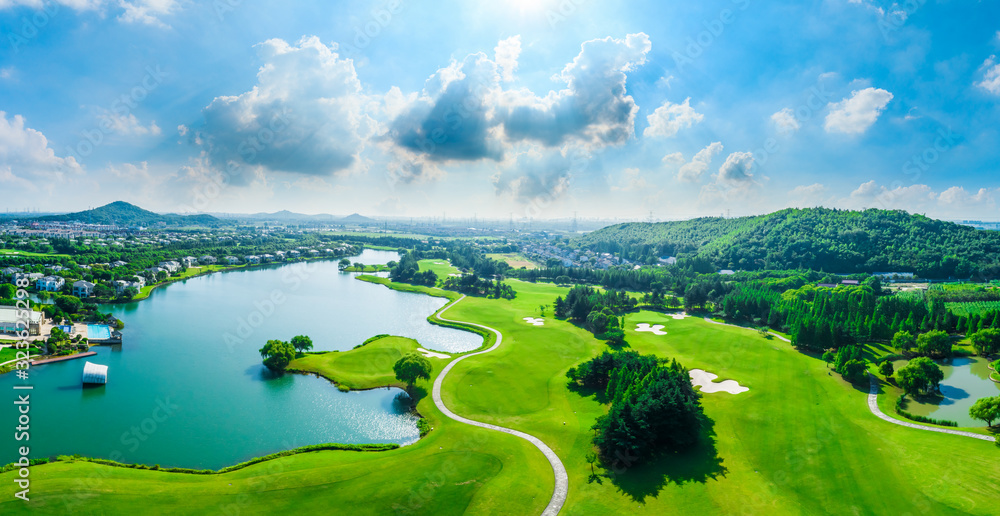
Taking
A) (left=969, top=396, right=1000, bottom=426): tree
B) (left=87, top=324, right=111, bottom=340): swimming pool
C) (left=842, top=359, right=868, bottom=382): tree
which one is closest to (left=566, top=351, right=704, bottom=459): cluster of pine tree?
(left=969, top=396, right=1000, bottom=426): tree

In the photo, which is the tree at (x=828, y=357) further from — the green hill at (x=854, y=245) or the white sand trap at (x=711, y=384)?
the green hill at (x=854, y=245)

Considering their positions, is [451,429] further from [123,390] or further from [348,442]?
[123,390]

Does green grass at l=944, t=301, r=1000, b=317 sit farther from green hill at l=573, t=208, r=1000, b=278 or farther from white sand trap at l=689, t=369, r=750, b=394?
white sand trap at l=689, t=369, r=750, b=394

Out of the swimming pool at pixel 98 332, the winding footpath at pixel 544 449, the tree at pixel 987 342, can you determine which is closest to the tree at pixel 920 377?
the tree at pixel 987 342

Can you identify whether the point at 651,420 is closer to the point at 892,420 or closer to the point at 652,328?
the point at 892,420

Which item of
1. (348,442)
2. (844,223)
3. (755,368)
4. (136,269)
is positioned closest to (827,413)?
(755,368)

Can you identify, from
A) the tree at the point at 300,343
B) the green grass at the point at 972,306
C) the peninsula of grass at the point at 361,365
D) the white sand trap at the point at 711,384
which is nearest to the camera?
the white sand trap at the point at 711,384

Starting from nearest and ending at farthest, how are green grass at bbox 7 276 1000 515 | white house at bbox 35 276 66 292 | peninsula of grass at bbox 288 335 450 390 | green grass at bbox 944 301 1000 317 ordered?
green grass at bbox 7 276 1000 515, peninsula of grass at bbox 288 335 450 390, green grass at bbox 944 301 1000 317, white house at bbox 35 276 66 292
